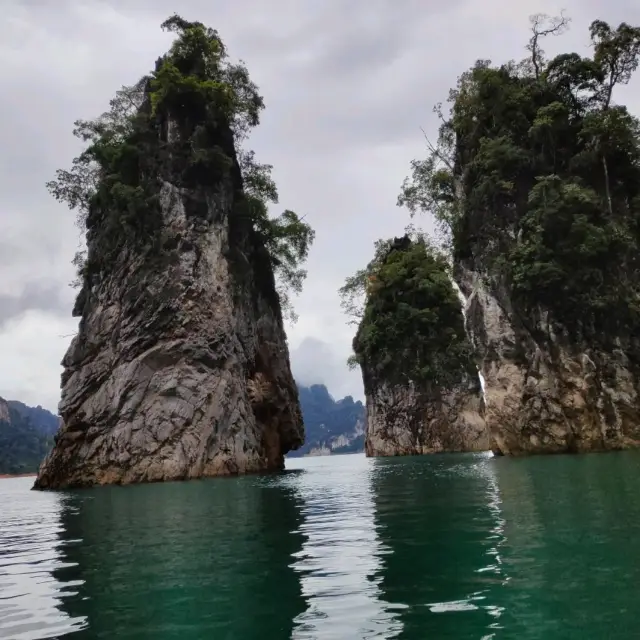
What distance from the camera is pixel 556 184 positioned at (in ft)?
103

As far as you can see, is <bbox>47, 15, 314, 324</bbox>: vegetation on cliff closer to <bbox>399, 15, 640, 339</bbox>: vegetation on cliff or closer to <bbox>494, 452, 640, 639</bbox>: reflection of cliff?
<bbox>399, 15, 640, 339</bbox>: vegetation on cliff

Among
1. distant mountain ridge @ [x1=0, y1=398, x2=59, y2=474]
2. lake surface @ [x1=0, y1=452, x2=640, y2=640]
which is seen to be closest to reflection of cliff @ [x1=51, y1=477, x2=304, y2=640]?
lake surface @ [x1=0, y1=452, x2=640, y2=640]

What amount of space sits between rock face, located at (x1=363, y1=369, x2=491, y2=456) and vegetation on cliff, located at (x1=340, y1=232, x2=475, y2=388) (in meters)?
1.19

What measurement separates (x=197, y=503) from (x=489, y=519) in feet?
30.8

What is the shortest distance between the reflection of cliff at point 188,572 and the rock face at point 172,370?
16544 mm

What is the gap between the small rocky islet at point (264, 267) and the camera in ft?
101

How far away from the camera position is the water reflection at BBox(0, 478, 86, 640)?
19.6 ft

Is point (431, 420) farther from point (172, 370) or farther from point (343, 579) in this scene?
point (343, 579)

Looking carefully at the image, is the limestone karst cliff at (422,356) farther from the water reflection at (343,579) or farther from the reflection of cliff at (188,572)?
the water reflection at (343,579)

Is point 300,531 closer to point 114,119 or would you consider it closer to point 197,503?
point 197,503

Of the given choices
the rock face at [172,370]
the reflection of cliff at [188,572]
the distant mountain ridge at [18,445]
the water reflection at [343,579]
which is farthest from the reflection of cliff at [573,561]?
the distant mountain ridge at [18,445]

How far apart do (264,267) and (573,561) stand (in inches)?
1513

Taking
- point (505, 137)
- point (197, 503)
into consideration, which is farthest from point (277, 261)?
point (197, 503)

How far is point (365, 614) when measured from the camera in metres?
5.66
